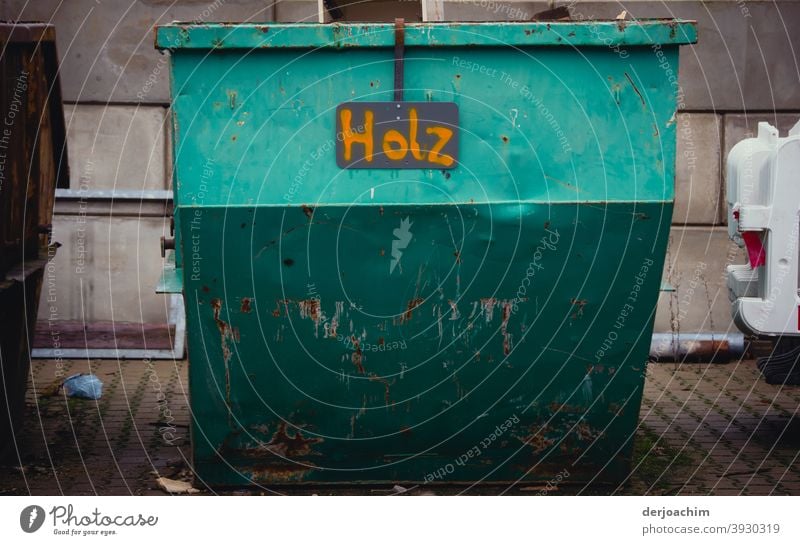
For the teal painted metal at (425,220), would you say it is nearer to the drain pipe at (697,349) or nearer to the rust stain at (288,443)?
the rust stain at (288,443)

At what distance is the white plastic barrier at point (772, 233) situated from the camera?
5.66m

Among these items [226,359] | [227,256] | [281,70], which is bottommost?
[226,359]

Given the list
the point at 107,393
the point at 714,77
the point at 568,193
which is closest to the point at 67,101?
the point at 107,393

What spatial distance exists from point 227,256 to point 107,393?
10.1 ft

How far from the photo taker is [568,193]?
458cm

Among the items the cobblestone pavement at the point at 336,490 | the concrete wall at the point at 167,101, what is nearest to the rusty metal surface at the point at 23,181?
the cobblestone pavement at the point at 336,490

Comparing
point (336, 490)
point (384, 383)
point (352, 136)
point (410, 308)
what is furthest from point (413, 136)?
point (336, 490)

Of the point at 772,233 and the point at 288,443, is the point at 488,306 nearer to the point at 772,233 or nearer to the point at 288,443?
the point at 288,443

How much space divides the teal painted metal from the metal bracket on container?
3 centimetres

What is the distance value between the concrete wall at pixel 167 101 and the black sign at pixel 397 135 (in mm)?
4548

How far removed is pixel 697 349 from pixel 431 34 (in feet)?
15.9

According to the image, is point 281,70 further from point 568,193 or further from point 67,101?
point 67,101

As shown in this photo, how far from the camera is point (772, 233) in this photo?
5.71 metres

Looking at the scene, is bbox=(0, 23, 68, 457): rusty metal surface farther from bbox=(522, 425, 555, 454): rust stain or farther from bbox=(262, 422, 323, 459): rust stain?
bbox=(522, 425, 555, 454): rust stain
